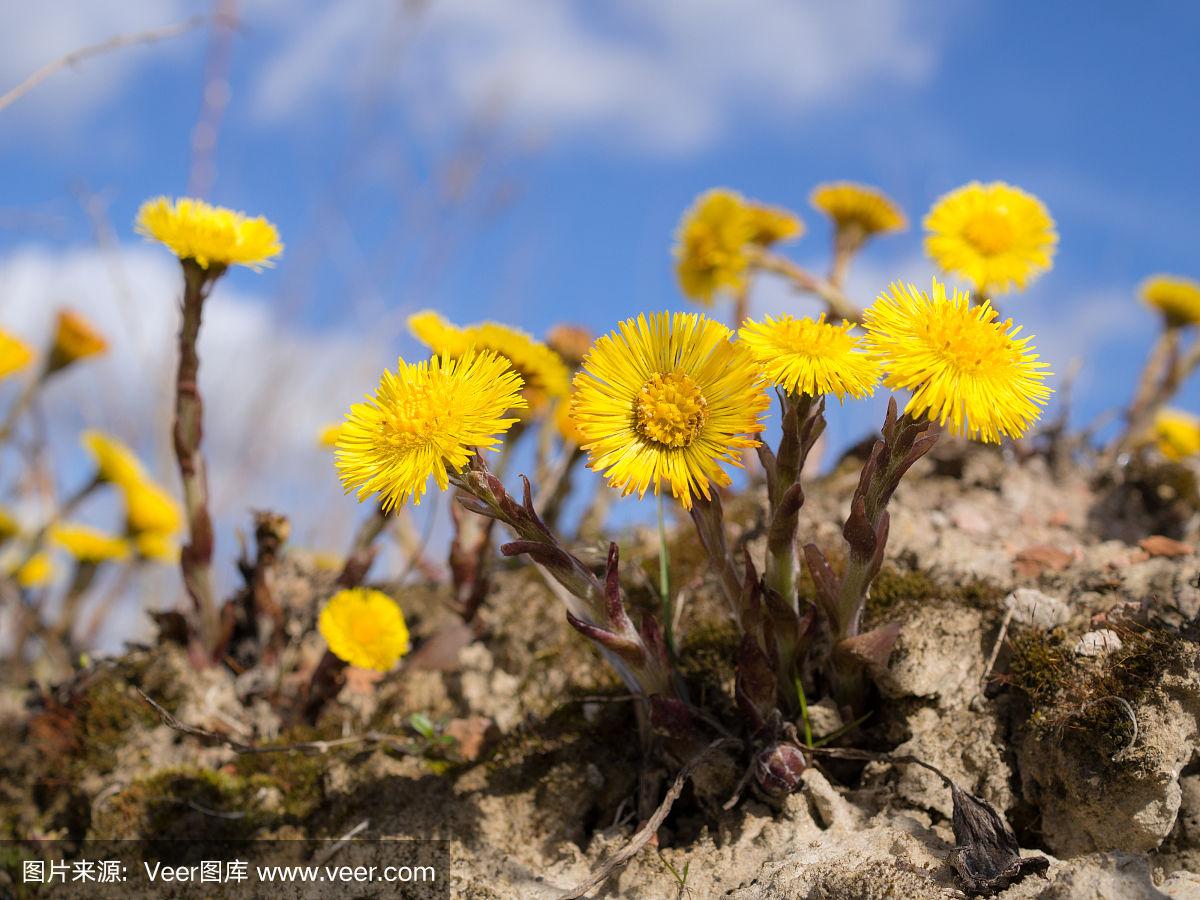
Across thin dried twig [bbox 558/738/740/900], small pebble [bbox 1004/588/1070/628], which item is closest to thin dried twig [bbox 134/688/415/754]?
thin dried twig [bbox 558/738/740/900]

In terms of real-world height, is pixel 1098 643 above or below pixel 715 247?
below

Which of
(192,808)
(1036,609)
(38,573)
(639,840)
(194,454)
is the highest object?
(38,573)

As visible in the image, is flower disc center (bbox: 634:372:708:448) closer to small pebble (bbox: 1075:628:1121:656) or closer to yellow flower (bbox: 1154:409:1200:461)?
small pebble (bbox: 1075:628:1121:656)

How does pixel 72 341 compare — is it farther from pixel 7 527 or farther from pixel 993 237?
pixel 993 237

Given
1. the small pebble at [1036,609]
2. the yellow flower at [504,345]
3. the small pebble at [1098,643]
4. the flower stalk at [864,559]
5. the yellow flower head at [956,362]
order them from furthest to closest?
the yellow flower at [504,345]
the small pebble at [1036,609]
the small pebble at [1098,643]
the flower stalk at [864,559]
the yellow flower head at [956,362]

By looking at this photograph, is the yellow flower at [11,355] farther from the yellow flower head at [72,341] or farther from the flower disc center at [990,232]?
the flower disc center at [990,232]

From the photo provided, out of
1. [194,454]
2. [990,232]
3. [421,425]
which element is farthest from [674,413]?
[194,454]

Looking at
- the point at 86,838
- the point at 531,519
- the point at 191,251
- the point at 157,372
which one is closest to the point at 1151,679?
the point at 531,519

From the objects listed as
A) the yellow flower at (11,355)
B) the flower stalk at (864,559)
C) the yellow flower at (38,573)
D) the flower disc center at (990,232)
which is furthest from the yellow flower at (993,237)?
the yellow flower at (38,573)
